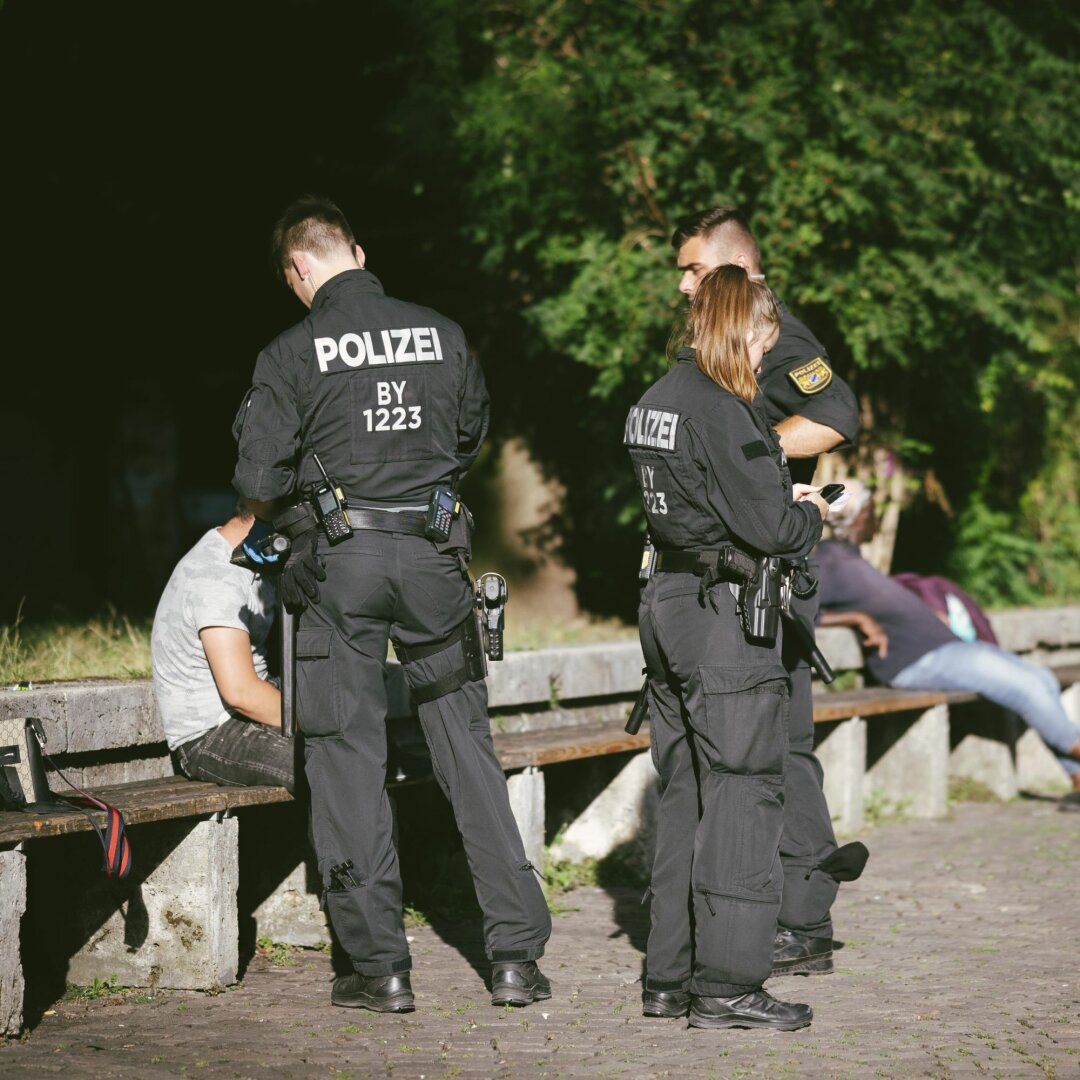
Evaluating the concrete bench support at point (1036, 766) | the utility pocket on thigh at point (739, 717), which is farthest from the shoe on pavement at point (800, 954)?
the concrete bench support at point (1036, 766)

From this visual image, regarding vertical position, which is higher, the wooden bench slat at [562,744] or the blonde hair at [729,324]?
the blonde hair at [729,324]

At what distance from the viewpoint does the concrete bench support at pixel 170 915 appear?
4.66 meters

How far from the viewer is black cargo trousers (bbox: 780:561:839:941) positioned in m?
4.82

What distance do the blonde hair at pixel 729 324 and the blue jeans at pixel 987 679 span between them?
3.85 m

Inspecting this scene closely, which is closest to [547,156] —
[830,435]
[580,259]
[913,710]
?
[580,259]

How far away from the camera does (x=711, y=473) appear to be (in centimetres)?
418

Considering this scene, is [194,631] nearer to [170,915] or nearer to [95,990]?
[170,915]

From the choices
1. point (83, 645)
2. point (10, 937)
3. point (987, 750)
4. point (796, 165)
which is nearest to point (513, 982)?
point (10, 937)

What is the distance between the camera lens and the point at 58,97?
353 inches

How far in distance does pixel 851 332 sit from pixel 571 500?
8.98ft

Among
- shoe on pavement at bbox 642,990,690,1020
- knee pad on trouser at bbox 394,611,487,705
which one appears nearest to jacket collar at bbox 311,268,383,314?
knee pad on trouser at bbox 394,611,487,705

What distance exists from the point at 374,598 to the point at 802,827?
142 centimetres

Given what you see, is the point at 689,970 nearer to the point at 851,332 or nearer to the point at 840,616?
the point at 840,616

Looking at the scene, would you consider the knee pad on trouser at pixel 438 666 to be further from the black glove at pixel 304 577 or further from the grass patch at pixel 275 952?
the grass patch at pixel 275 952
